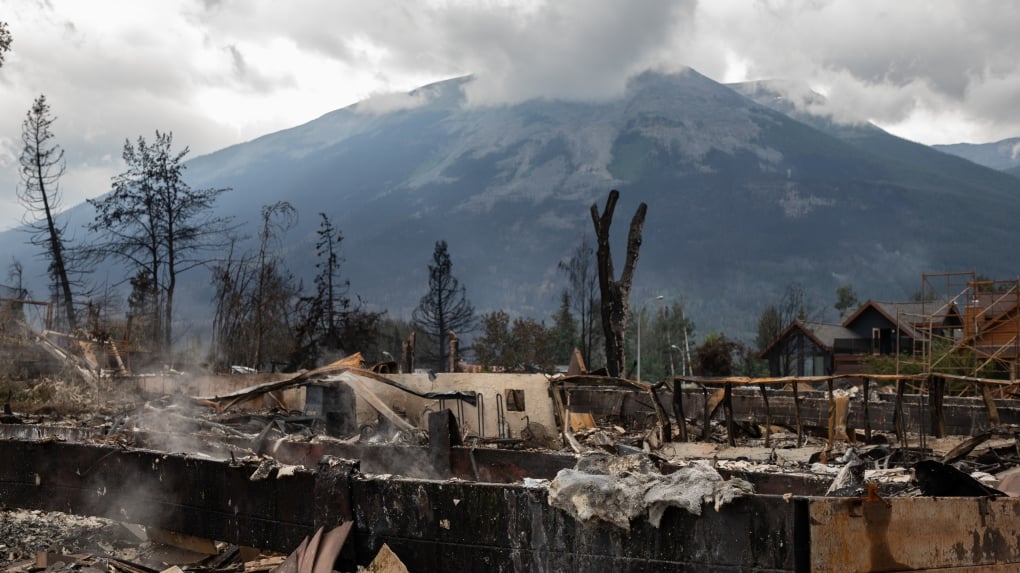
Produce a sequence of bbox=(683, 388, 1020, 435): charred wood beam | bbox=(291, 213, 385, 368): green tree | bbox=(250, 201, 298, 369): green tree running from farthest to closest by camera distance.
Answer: bbox=(291, 213, 385, 368): green tree → bbox=(250, 201, 298, 369): green tree → bbox=(683, 388, 1020, 435): charred wood beam

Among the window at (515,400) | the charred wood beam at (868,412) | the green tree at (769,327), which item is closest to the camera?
the charred wood beam at (868,412)

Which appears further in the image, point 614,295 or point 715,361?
point 715,361

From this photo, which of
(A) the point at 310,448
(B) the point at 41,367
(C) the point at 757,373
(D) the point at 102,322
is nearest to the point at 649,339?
(C) the point at 757,373

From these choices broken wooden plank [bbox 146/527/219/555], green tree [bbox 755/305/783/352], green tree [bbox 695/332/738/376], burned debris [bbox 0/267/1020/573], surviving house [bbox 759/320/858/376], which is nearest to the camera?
burned debris [bbox 0/267/1020/573]

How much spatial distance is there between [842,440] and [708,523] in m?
9.58

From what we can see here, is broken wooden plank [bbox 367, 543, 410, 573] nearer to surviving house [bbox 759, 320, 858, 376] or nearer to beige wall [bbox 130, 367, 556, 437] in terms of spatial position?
beige wall [bbox 130, 367, 556, 437]

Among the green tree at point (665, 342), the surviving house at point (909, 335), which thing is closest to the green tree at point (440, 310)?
the surviving house at point (909, 335)

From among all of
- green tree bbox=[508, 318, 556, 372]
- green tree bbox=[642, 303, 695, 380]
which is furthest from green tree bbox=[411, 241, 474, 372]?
green tree bbox=[642, 303, 695, 380]

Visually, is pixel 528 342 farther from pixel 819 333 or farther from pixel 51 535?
pixel 51 535

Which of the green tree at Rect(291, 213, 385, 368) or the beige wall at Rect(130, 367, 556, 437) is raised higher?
the green tree at Rect(291, 213, 385, 368)

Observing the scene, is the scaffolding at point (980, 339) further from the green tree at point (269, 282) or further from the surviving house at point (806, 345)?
the surviving house at point (806, 345)

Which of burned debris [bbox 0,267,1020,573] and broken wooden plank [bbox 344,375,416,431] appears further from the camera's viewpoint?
broken wooden plank [bbox 344,375,416,431]

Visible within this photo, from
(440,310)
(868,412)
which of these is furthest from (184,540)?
(440,310)

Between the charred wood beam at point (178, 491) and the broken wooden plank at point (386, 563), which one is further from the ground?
the charred wood beam at point (178, 491)
